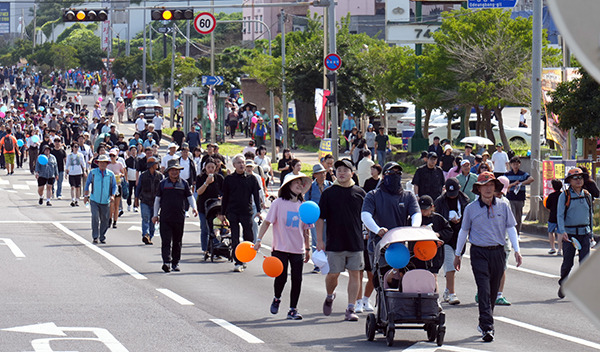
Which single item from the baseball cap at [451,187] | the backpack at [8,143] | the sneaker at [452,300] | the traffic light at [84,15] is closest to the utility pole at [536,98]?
the baseball cap at [451,187]

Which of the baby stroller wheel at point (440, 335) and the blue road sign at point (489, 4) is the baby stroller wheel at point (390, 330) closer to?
the baby stroller wheel at point (440, 335)

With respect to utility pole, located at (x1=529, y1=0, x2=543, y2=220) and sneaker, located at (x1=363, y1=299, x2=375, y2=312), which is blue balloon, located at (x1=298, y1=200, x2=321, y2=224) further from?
utility pole, located at (x1=529, y1=0, x2=543, y2=220)

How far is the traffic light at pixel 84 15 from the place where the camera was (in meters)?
26.0

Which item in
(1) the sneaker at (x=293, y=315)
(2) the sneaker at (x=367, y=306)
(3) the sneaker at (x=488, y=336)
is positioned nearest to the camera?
(3) the sneaker at (x=488, y=336)

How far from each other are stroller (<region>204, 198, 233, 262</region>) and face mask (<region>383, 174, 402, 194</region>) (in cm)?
614

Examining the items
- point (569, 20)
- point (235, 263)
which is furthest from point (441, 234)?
point (569, 20)

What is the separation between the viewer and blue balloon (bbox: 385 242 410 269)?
979 centimetres

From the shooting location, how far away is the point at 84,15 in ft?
85.6

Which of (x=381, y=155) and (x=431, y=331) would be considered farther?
(x=381, y=155)

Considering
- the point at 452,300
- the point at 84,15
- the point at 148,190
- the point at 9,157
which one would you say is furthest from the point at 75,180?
the point at 452,300

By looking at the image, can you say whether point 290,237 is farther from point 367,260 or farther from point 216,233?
point 216,233

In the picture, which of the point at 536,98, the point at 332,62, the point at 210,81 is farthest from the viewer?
the point at 210,81

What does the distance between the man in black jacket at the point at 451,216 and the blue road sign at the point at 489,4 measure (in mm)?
15746

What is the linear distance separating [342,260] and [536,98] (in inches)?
496
